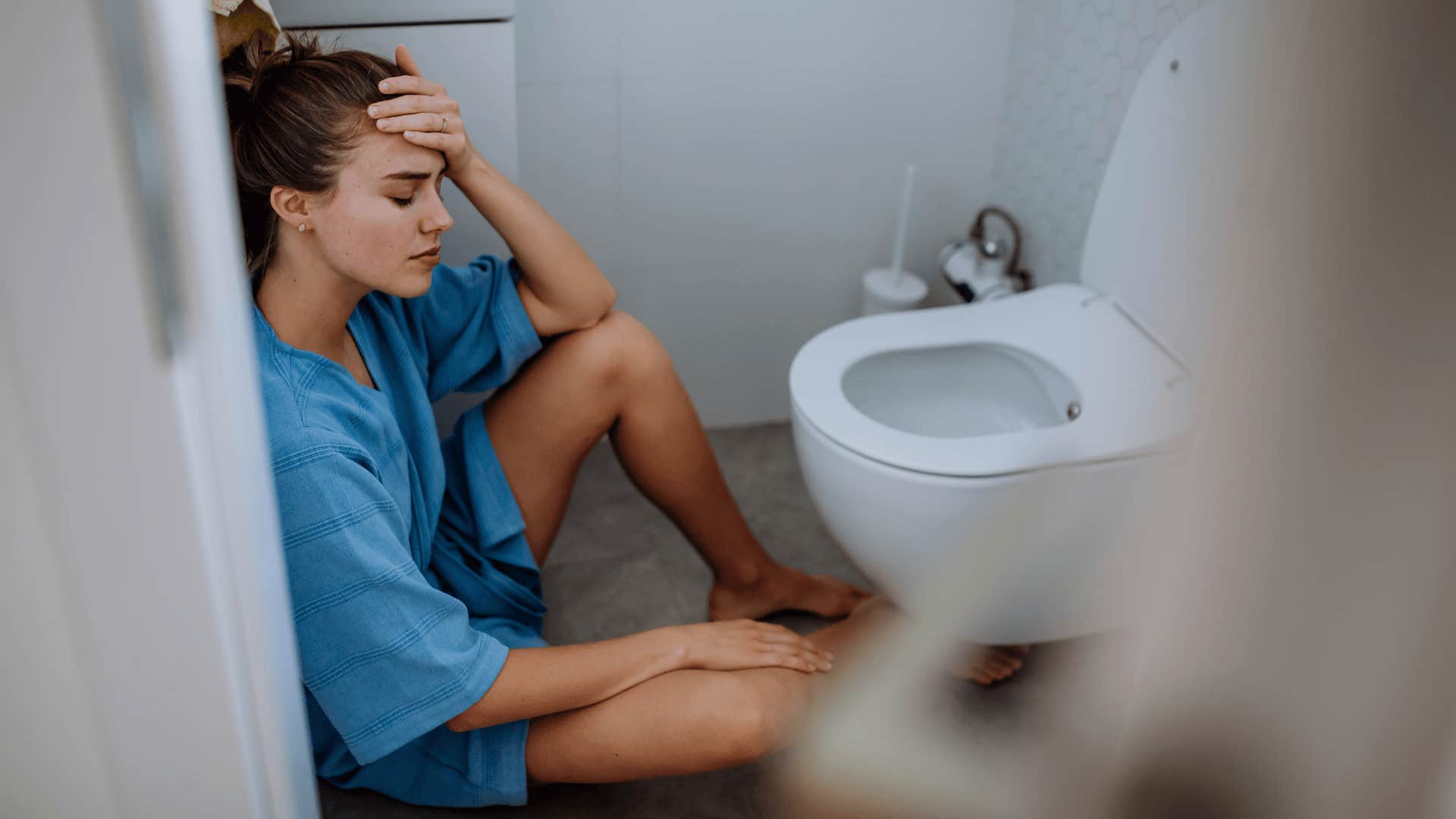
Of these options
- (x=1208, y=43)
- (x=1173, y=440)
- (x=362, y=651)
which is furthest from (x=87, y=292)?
(x=1208, y=43)

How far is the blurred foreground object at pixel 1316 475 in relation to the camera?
247mm

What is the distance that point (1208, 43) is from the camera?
1.19 m

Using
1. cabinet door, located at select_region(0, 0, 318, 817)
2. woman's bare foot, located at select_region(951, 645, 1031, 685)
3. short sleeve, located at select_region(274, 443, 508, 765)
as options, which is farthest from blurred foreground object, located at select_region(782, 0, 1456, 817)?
woman's bare foot, located at select_region(951, 645, 1031, 685)

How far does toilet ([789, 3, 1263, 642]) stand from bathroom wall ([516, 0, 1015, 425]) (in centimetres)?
40

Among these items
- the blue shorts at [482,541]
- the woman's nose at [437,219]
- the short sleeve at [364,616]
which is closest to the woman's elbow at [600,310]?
the blue shorts at [482,541]

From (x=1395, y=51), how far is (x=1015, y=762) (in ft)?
3.06

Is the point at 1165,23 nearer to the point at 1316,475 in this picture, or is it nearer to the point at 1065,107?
the point at 1065,107

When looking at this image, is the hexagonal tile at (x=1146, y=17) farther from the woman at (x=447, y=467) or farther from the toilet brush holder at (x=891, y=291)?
the woman at (x=447, y=467)

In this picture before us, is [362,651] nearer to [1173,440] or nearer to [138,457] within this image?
[138,457]

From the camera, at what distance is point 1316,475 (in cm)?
28

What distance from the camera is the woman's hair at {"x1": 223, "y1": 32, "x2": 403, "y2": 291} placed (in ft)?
2.90

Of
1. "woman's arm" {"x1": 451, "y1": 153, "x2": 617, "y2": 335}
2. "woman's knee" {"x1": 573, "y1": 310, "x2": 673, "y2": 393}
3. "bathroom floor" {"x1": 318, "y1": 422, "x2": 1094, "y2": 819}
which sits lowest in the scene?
"bathroom floor" {"x1": 318, "y1": 422, "x2": 1094, "y2": 819}

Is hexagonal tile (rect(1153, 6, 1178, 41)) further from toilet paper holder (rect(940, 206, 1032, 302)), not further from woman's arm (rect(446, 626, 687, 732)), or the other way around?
woman's arm (rect(446, 626, 687, 732))

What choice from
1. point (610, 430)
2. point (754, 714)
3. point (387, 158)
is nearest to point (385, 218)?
point (387, 158)
